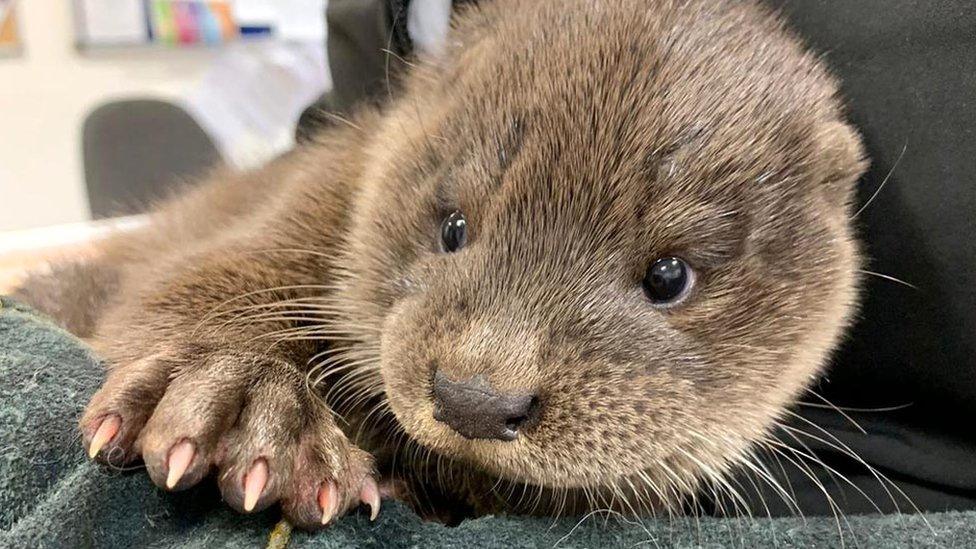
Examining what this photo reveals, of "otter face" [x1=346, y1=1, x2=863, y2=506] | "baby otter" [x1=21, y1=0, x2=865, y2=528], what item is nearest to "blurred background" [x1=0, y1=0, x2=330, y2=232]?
"baby otter" [x1=21, y1=0, x2=865, y2=528]

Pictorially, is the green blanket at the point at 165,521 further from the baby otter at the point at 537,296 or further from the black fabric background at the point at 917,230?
the black fabric background at the point at 917,230

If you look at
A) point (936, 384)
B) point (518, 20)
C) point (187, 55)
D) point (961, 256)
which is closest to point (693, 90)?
point (518, 20)

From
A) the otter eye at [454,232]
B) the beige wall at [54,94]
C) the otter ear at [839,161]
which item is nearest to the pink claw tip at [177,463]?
the otter eye at [454,232]

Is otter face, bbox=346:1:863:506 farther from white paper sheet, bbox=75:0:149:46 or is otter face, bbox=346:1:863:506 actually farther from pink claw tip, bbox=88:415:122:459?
white paper sheet, bbox=75:0:149:46

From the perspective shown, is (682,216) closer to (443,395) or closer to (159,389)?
(443,395)

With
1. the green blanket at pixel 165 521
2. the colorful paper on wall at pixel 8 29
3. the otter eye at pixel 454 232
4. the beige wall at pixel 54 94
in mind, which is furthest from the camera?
the beige wall at pixel 54 94

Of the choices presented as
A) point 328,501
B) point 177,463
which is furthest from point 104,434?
point 328,501
